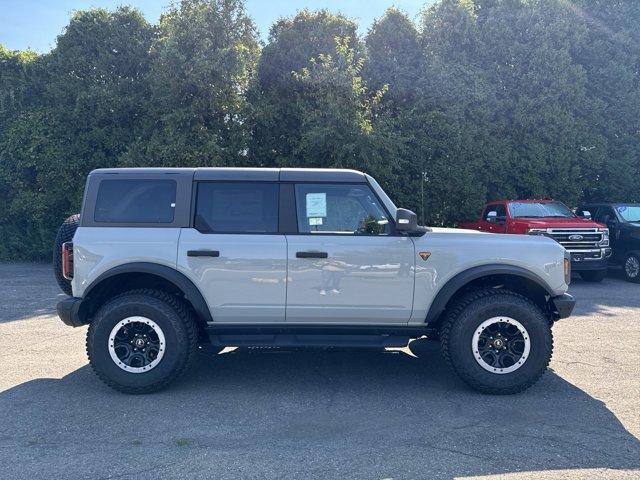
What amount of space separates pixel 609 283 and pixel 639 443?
981 cm

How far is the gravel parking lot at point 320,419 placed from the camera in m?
3.62

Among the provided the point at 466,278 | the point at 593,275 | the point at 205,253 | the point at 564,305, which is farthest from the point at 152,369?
the point at 593,275

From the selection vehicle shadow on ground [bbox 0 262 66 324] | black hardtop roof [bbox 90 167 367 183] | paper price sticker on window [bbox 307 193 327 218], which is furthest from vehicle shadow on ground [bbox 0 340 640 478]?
vehicle shadow on ground [bbox 0 262 66 324]

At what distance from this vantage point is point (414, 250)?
16.4 feet

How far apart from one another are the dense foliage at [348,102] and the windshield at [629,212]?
116 inches

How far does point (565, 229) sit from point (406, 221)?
8113 mm

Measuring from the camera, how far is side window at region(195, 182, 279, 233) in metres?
5.09

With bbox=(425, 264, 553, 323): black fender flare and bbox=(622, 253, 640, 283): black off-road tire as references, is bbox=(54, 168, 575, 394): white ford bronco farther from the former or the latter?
bbox=(622, 253, 640, 283): black off-road tire

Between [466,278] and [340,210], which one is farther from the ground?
[340,210]

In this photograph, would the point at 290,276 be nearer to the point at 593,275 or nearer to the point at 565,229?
the point at 565,229

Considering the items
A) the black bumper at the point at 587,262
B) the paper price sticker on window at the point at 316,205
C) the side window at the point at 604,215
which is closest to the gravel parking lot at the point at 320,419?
the paper price sticker on window at the point at 316,205

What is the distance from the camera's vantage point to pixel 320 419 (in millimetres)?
4438

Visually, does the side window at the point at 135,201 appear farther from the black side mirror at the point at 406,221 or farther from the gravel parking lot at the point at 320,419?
the black side mirror at the point at 406,221

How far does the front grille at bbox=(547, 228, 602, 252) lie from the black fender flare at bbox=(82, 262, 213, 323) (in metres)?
8.90
